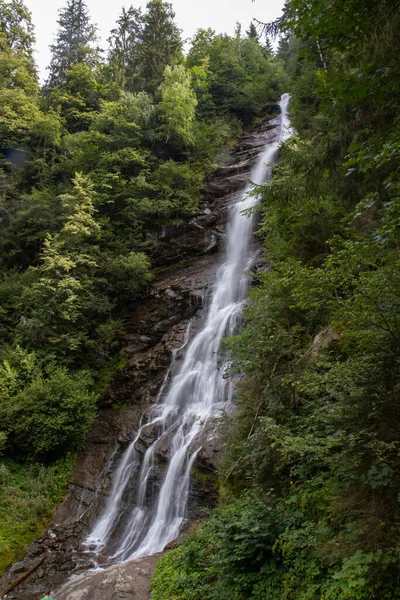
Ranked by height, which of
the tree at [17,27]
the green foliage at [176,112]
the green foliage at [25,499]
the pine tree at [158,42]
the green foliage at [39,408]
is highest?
the tree at [17,27]

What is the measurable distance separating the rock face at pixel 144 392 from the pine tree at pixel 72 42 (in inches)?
758

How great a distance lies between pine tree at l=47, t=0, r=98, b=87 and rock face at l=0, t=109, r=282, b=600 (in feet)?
63.2

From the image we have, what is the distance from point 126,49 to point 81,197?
23464 mm

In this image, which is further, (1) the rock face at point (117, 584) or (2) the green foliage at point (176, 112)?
(2) the green foliage at point (176, 112)

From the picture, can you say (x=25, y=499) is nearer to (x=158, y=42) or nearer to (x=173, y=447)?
(x=173, y=447)

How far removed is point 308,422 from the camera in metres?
4.77

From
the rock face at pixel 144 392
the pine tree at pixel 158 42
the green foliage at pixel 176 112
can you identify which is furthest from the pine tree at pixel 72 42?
the rock face at pixel 144 392

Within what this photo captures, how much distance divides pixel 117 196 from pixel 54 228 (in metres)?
3.49

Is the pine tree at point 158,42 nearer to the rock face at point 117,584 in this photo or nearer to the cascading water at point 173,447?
the cascading water at point 173,447

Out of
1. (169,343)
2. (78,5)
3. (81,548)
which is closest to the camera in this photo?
(81,548)

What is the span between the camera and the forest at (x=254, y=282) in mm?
3441

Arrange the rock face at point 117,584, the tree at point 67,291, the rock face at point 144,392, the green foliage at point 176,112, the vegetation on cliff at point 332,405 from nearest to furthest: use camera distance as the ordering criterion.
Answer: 1. the vegetation on cliff at point 332,405
2. the rock face at point 117,584
3. the rock face at point 144,392
4. the tree at point 67,291
5. the green foliage at point 176,112

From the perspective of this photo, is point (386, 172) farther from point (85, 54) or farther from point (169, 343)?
point (85, 54)

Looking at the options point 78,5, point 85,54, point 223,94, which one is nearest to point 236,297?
point 223,94
